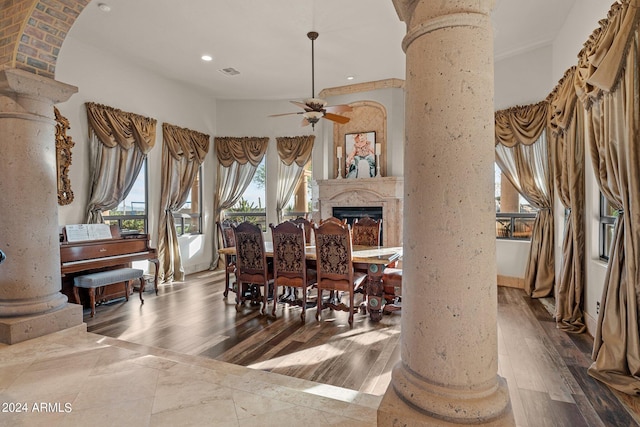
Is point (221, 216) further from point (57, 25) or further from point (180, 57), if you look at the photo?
point (57, 25)

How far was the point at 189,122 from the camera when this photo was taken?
652 cm

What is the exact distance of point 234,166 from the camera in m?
7.16

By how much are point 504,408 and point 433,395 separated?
0.26 metres

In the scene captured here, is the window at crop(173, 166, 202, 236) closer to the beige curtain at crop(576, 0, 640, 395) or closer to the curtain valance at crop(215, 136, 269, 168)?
the curtain valance at crop(215, 136, 269, 168)

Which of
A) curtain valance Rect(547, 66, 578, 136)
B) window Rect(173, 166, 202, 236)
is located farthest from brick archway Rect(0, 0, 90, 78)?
curtain valance Rect(547, 66, 578, 136)

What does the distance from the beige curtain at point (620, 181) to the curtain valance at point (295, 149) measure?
4.81 m

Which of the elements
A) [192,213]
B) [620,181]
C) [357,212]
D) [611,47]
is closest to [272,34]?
[357,212]

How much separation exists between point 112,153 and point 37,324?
3.13 m

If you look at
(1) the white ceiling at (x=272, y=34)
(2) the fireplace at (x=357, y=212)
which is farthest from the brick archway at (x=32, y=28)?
(2) the fireplace at (x=357, y=212)

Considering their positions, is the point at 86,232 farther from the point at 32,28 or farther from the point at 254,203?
the point at 254,203

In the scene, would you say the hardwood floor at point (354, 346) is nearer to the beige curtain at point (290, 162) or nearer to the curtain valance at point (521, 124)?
the curtain valance at point (521, 124)

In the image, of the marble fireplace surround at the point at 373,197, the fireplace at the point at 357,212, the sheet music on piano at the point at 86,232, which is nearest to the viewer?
the sheet music on piano at the point at 86,232

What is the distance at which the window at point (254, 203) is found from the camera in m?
7.29

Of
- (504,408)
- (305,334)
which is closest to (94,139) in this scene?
(305,334)
